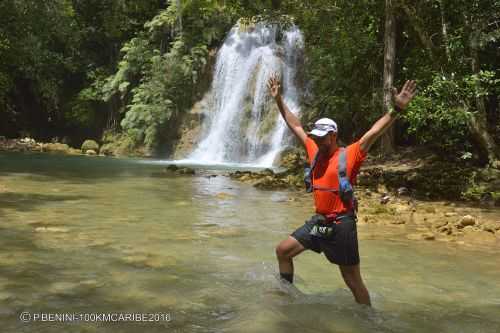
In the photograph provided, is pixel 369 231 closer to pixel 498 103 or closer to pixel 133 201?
pixel 133 201

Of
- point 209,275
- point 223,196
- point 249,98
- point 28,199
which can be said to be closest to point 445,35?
point 223,196

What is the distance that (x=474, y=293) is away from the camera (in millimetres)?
5676

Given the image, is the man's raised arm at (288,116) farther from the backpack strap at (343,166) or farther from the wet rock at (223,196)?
the wet rock at (223,196)

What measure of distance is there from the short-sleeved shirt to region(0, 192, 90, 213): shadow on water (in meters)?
6.87

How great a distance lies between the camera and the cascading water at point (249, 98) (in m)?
25.0

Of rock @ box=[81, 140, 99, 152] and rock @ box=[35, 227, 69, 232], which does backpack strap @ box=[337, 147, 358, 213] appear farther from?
rock @ box=[81, 140, 99, 152]

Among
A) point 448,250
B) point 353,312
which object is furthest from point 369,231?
point 353,312

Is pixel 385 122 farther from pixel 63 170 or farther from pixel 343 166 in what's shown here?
pixel 63 170

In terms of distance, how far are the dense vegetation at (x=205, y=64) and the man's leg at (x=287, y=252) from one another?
21.3 feet

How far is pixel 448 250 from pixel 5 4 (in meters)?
19.8

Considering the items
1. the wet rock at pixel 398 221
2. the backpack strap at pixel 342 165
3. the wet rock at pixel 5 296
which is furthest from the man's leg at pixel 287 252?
the wet rock at pixel 398 221

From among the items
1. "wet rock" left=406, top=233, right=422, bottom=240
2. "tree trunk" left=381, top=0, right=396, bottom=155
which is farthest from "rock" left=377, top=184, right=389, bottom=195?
"wet rock" left=406, top=233, right=422, bottom=240

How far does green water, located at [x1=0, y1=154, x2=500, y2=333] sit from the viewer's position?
4.61 meters

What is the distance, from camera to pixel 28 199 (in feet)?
Result: 36.5
